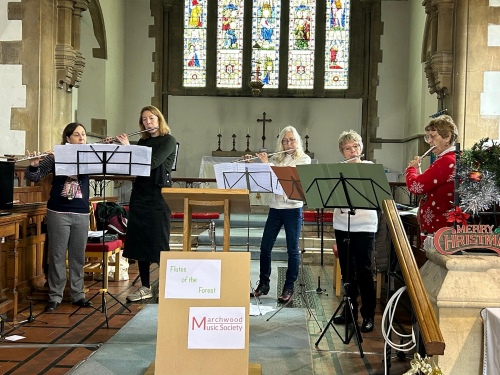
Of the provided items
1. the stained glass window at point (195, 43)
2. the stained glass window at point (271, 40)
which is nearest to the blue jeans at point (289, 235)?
the stained glass window at point (271, 40)

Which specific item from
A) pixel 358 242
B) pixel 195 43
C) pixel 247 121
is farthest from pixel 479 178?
pixel 195 43

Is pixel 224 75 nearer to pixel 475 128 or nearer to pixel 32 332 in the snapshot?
pixel 475 128

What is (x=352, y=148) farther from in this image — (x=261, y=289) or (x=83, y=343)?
(x=83, y=343)

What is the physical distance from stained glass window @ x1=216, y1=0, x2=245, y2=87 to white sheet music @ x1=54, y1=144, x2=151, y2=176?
27.9 feet

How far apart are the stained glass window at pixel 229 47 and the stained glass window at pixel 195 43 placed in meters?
0.31

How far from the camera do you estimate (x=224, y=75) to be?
12211 millimetres

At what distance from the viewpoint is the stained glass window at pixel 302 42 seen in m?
12.1

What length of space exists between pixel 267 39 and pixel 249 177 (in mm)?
8448

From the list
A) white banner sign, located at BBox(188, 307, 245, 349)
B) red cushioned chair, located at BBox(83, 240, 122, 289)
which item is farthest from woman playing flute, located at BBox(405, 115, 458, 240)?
red cushioned chair, located at BBox(83, 240, 122, 289)

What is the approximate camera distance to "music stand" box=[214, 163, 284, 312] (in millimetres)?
4180

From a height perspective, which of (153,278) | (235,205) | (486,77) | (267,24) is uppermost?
(267,24)

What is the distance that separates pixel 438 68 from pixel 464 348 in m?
6.24

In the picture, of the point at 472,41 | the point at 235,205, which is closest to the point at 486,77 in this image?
the point at 472,41

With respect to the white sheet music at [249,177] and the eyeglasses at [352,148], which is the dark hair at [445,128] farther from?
the white sheet music at [249,177]
